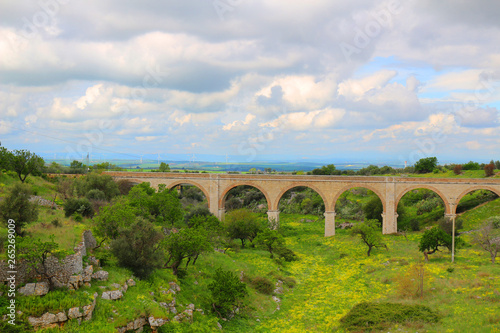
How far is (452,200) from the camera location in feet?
123

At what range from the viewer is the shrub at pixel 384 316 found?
50.7 feet

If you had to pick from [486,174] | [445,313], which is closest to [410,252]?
[445,313]

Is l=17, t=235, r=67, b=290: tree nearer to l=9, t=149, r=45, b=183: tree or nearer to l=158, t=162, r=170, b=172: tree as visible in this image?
l=9, t=149, r=45, b=183: tree

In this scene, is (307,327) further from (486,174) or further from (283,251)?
(486,174)

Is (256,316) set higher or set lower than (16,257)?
lower

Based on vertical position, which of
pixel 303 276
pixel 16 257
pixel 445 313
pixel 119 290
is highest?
pixel 16 257

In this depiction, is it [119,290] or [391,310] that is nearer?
[119,290]

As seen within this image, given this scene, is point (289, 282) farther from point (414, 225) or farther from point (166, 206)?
point (414, 225)

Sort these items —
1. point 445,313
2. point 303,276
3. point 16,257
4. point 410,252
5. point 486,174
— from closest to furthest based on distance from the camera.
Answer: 1. point 16,257
2. point 445,313
3. point 303,276
4. point 410,252
5. point 486,174

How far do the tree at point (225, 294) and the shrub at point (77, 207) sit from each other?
15.4 meters

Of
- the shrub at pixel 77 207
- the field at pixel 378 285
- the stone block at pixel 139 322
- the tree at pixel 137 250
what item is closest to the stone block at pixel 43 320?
the stone block at pixel 139 322

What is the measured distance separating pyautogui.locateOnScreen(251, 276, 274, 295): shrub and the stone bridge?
17.6m

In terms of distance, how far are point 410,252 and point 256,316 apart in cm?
1913

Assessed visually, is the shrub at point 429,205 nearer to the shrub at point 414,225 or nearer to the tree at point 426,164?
the shrub at point 414,225
